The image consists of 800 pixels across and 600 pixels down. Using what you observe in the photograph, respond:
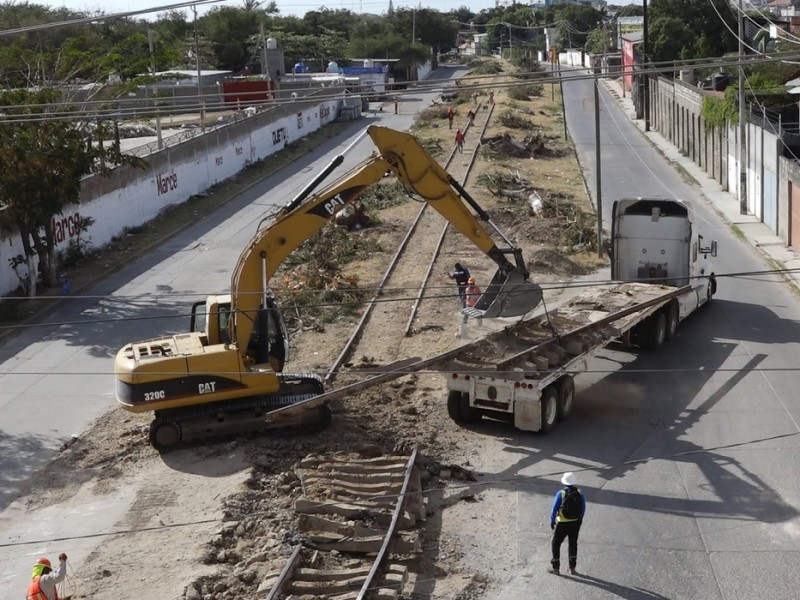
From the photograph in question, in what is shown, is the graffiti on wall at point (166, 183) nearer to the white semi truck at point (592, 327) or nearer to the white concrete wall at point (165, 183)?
the white concrete wall at point (165, 183)

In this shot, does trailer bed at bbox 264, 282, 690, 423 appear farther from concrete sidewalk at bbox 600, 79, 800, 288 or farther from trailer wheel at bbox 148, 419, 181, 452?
concrete sidewalk at bbox 600, 79, 800, 288

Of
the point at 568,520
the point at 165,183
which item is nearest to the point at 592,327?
the point at 568,520

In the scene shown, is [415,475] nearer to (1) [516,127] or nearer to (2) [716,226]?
(2) [716,226]

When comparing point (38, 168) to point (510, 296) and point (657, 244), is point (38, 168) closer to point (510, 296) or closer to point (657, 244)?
point (510, 296)

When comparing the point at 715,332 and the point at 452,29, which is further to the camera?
the point at 452,29

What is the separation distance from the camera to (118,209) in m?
39.4

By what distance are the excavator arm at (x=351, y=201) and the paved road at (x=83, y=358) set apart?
3962mm

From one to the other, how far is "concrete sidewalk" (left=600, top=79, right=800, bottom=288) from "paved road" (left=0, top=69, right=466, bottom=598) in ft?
55.5

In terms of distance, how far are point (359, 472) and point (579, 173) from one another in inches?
1470

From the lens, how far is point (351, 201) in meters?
19.7

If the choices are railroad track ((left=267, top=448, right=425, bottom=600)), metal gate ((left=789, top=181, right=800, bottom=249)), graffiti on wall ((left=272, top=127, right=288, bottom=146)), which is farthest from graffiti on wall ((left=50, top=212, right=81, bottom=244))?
graffiti on wall ((left=272, top=127, right=288, bottom=146))

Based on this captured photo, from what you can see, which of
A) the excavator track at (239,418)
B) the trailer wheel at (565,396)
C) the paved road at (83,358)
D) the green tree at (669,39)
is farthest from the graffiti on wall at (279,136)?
the trailer wheel at (565,396)

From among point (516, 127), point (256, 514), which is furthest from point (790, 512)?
point (516, 127)

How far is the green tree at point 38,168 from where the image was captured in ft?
96.6
